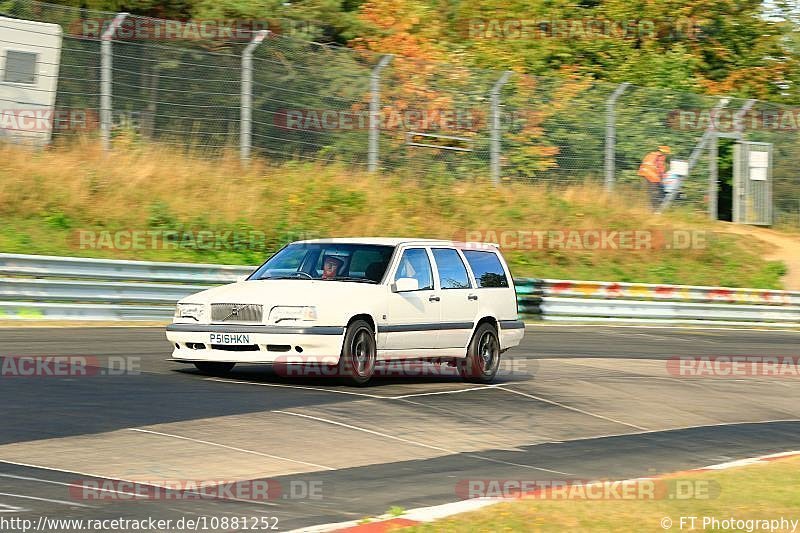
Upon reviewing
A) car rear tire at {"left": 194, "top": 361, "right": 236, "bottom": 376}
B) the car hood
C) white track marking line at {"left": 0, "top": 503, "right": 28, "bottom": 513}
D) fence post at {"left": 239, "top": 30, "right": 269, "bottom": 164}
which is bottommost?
white track marking line at {"left": 0, "top": 503, "right": 28, "bottom": 513}

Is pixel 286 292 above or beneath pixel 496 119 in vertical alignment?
beneath

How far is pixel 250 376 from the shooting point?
46.0ft

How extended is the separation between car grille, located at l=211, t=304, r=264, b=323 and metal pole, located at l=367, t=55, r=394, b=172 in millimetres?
16422

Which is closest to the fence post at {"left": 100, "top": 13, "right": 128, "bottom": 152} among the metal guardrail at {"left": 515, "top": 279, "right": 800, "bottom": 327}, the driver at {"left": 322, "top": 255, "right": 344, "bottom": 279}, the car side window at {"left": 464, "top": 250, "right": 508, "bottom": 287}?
the metal guardrail at {"left": 515, "top": 279, "right": 800, "bottom": 327}

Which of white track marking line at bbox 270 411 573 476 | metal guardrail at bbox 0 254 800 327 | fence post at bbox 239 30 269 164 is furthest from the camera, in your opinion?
fence post at bbox 239 30 269 164

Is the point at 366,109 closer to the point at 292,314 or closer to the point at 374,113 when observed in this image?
the point at 374,113

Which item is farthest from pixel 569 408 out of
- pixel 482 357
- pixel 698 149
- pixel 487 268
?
pixel 698 149

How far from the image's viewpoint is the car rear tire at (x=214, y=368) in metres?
13.9

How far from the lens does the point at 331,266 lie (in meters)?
13.9

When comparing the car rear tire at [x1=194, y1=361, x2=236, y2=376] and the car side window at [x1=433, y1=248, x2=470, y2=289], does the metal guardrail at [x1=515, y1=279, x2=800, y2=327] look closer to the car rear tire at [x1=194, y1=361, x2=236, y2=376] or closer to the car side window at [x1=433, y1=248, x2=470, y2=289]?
the car side window at [x1=433, y1=248, x2=470, y2=289]

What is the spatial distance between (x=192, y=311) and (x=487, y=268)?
4.00m

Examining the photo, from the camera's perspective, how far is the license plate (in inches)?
503

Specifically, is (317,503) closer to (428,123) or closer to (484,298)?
(484,298)

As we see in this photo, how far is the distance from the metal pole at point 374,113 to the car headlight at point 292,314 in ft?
54.5
